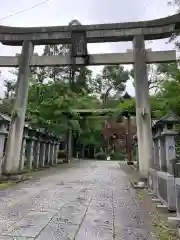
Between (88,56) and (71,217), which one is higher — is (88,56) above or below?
above

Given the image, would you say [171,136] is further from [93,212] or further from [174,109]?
[93,212]

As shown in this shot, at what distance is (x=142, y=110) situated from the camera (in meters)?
9.30

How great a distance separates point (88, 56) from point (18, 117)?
3957mm

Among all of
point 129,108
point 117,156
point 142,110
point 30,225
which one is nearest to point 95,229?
point 30,225

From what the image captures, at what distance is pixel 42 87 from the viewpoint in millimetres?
17859

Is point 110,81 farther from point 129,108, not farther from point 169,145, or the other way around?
point 169,145

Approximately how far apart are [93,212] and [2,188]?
4.21 meters

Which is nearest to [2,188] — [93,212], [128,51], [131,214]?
[93,212]

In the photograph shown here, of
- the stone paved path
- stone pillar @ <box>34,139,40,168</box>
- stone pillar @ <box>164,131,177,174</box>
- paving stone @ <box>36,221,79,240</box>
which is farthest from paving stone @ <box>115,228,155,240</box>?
stone pillar @ <box>34,139,40,168</box>

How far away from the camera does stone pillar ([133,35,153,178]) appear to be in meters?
8.84

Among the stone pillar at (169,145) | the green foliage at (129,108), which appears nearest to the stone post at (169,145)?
the stone pillar at (169,145)

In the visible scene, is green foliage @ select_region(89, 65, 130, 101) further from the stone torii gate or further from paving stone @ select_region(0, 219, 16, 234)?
paving stone @ select_region(0, 219, 16, 234)

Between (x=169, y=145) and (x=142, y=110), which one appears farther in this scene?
(x=142, y=110)

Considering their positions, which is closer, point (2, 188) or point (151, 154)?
point (2, 188)
